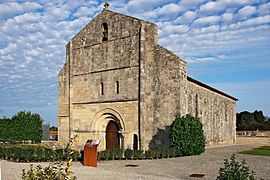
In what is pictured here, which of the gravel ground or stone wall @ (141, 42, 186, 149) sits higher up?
stone wall @ (141, 42, 186, 149)

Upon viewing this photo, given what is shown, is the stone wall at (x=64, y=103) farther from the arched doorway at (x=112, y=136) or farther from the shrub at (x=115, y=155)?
the shrub at (x=115, y=155)

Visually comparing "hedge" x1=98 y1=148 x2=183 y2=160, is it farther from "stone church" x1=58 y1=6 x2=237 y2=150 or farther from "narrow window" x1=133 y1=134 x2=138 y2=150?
"narrow window" x1=133 y1=134 x2=138 y2=150

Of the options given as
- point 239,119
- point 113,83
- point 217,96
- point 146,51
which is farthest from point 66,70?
point 239,119

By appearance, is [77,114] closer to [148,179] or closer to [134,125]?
[134,125]

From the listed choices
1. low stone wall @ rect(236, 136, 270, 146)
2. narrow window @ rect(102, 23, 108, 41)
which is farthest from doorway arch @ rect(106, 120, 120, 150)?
low stone wall @ rect(236, 136, 270, 146)

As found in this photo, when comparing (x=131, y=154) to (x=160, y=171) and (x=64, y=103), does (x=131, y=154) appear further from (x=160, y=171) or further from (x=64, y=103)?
(x=64, y=103)

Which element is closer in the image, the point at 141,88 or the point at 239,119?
the point at 141,88

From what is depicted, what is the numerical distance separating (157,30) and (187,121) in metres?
6.64

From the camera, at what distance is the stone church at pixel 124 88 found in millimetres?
20484

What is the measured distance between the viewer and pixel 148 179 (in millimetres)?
10484

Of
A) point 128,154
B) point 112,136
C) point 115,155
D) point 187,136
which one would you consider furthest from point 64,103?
point 187,136

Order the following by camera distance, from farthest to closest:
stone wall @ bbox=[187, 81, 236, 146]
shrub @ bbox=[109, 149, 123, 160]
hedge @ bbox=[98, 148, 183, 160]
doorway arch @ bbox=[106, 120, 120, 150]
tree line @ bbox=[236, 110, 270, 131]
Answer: tree line @ bbox=[236, 110, 270, 131] → stone wall @ bbox=[187, 81, 236, 146] → doorway arch @ bbox=[106, 120, 120, 150] → shrub @ bbox=[109, 149, 123, 160] → hedge @ bbox=[98, 148, 183, 160]

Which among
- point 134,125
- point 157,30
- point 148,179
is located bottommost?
point 148,179

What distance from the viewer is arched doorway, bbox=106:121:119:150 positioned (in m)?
23.2
